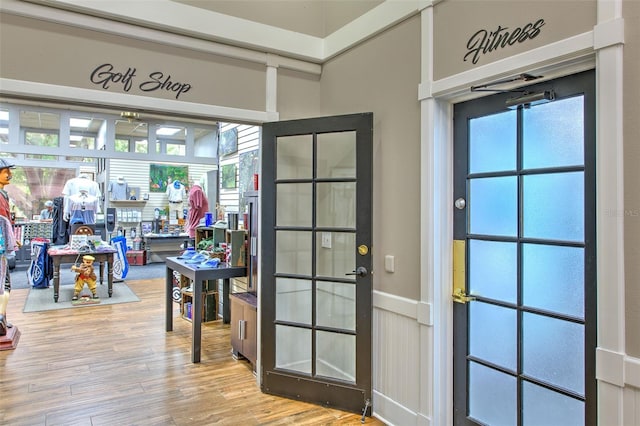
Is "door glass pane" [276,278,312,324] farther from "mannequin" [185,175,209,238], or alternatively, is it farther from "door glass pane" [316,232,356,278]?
"mannequin" [185,175,209,238]

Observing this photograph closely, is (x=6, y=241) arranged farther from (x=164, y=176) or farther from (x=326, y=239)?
(x=164, y=176)

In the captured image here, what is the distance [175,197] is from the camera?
1250 centimetres

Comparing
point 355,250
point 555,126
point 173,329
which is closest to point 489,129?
point 555,126

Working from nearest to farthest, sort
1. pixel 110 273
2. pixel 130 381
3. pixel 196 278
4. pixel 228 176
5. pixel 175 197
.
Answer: pixel 130 381 < pixel 196 278 < pixel 228 176 < pixel 110 273 < pixel 175 197

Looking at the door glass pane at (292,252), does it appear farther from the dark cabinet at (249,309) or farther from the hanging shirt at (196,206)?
the hanging shirt at (196,206)

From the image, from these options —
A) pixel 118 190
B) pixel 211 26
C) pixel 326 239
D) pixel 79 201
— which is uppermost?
pixel 211 26

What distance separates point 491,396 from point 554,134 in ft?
5.01

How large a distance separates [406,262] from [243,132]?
3.54m

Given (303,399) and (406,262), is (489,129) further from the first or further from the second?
Result: (303,399)

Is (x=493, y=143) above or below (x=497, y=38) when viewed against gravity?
below

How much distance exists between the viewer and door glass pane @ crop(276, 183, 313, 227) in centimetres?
337

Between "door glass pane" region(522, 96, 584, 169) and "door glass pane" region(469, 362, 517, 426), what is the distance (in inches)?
47.8

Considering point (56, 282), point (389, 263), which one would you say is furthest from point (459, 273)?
point (56, 282)

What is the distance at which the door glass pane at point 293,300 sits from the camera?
3.36m
